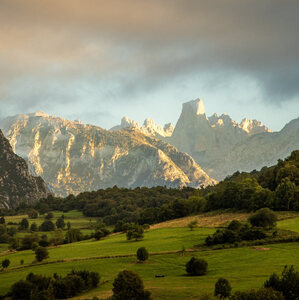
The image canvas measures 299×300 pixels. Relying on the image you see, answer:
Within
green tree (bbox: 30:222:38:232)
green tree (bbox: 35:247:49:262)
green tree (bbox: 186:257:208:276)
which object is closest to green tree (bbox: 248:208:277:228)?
green tree (bbox: 186:257:208:276)

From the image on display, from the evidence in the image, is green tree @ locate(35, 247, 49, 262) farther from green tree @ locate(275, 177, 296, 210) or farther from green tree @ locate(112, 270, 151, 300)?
green tree @ locate(275, 177, 296, 210)

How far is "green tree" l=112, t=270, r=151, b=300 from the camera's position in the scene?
4359cm

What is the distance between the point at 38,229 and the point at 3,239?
29277mm

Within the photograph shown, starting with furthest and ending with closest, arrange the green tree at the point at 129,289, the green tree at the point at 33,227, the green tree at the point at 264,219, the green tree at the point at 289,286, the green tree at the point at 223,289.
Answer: the green tree at the point at 33,227 < the green tree at the point at 264,219 < the green tree at the point at 129,289 < the green tree at the point at 223,289 < the green tree at the point at 289,286

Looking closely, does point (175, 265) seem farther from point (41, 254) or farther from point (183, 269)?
point (41, 254)

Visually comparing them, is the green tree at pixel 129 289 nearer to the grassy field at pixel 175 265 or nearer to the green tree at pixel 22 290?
the grassy field at pixel 175 265

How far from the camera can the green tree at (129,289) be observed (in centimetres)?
4359

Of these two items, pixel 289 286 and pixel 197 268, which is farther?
pixel 197 268

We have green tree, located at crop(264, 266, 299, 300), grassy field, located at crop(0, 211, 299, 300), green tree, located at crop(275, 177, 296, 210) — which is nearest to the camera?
green tree, located at crop(264, 266, 299, 300)

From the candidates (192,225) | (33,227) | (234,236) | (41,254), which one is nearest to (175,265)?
(234,236)

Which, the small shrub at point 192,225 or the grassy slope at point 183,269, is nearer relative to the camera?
the grassy slope at point 183,269

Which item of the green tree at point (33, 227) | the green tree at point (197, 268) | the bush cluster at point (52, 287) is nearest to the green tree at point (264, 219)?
the green tree at point (197, 268)

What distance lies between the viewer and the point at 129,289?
1724 inches

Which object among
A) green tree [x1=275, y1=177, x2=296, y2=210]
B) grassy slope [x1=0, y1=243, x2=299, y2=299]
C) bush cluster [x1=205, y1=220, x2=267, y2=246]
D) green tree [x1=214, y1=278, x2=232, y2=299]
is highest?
green tree [x1=275, y1=177, x2=296, y2=210]
